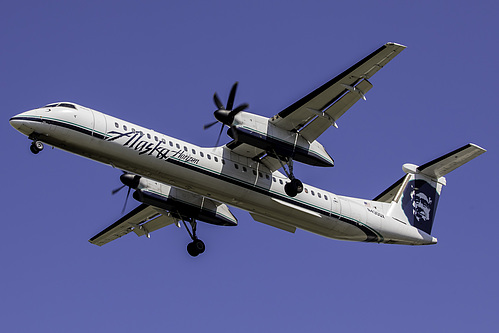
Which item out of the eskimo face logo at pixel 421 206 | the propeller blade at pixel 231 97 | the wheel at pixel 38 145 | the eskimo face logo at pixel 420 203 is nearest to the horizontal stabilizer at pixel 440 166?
the eskimo face logo at pixel 420 203

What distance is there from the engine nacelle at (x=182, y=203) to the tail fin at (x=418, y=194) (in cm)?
566

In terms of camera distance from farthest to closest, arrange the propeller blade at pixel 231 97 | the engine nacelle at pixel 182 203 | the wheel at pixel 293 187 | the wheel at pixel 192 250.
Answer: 1. the wheel at pixel 192 250
2. the engine nacelle at pixel 182 203
3. the wheel at pixel 293 187
4. the propeller blade at pixel 231 97

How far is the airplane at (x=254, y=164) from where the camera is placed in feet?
59.2

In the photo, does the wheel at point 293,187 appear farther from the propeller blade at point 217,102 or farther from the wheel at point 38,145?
the wheel at point 38,145

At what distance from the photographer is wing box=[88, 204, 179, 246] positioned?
2345 centimetres

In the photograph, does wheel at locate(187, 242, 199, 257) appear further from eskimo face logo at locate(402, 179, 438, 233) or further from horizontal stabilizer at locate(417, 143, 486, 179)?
horizontal stabilizer at locate(417, 143, 486, 179)

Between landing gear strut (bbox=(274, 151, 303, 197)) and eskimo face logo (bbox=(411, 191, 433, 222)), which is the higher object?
eskimo face logo (bbox=(411, 191, 433, 222))

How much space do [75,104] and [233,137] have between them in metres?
4.39

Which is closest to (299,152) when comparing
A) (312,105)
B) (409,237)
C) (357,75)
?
(312,105)

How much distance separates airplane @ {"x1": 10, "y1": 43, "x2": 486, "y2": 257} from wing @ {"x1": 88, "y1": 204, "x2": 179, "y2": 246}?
0.08 meters

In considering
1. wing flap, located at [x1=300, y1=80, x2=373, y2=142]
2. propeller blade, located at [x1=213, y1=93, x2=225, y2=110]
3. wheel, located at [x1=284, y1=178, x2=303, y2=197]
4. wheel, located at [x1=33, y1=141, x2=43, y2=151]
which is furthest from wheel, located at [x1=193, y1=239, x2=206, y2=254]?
wheel, located at [x1=33, y1=141, x2=43, y2=151]

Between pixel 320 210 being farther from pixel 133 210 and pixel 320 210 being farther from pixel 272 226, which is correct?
pixel 133 210

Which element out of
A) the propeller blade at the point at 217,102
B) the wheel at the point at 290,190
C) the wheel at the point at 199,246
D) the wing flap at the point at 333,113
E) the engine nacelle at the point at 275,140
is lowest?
the wheel at the point at 199,246

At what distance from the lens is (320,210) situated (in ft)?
68.6
